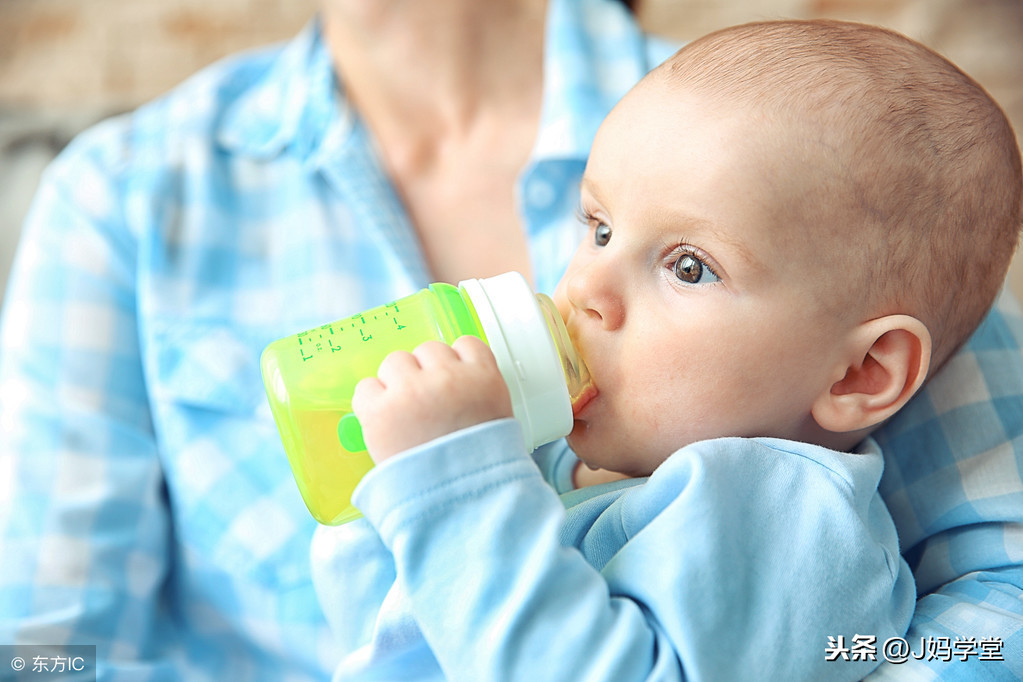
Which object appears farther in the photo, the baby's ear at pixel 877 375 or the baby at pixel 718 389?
the baby's ear at pixel 877 375

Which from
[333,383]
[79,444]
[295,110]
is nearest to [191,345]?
[79,444]

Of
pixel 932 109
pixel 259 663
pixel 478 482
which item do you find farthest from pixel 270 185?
pixel 932 109

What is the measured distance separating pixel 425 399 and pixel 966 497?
0.62 m

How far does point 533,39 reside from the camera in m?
1.47

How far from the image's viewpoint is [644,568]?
28.5 inches

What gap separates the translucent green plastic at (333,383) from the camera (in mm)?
726

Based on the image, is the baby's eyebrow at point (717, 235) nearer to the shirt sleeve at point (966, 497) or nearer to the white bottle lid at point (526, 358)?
the white bottle lid at point (526, 358)

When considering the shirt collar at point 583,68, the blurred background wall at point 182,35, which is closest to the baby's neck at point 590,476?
the shirt collar at point 583,68

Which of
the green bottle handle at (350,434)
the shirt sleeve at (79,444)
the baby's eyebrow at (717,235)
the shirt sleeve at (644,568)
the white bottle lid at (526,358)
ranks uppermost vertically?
the baby's eyebrow at (717,235)

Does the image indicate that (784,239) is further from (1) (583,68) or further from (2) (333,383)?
(1) (583,68)

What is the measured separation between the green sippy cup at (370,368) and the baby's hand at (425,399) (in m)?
0.03

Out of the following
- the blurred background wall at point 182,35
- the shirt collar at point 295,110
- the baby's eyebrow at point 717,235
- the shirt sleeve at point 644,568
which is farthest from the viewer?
the blurred background wall at point 182,35

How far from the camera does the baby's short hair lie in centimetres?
78

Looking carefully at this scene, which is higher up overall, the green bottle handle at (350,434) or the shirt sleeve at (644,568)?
the green bottle handle at (350,434)
